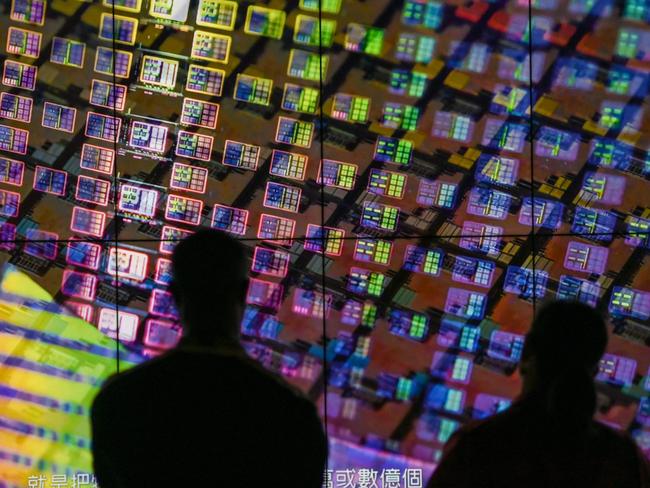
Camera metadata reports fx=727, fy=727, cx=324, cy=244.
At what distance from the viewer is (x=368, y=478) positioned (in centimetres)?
250

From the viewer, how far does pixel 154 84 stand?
254 centimetres

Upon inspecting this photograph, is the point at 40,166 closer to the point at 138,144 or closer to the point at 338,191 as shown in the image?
the point at 138,144

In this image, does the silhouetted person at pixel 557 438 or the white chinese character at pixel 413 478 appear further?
the white chinese character at pixel 413 478

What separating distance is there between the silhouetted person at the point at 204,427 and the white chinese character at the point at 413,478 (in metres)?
1.48

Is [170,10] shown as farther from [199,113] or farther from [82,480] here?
[82,480]

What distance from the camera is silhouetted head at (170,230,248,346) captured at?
117cm

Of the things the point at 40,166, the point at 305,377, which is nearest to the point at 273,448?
the point at 305,377

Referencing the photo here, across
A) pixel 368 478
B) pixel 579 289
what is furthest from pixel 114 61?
pixel 579 289

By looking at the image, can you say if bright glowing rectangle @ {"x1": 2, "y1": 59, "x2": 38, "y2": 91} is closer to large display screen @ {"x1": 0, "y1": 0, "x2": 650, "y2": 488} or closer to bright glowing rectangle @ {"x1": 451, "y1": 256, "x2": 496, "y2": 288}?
large display screen @ {"x1": 0, "y1": 0, "x2": 650, "y2": 488}

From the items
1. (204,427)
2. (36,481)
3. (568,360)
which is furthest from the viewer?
(36,481)

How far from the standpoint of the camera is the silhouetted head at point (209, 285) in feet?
3.85

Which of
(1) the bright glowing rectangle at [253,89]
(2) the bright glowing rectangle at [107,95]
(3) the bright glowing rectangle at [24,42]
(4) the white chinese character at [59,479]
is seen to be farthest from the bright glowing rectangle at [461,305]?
(3) the bright glowing rectangle at [24,42]

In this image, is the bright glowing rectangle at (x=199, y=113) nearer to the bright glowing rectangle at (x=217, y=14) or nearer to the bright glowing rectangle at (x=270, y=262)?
the bright glowing rectangle at (x=217, y=14)

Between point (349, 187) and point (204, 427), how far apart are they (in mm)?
1525
